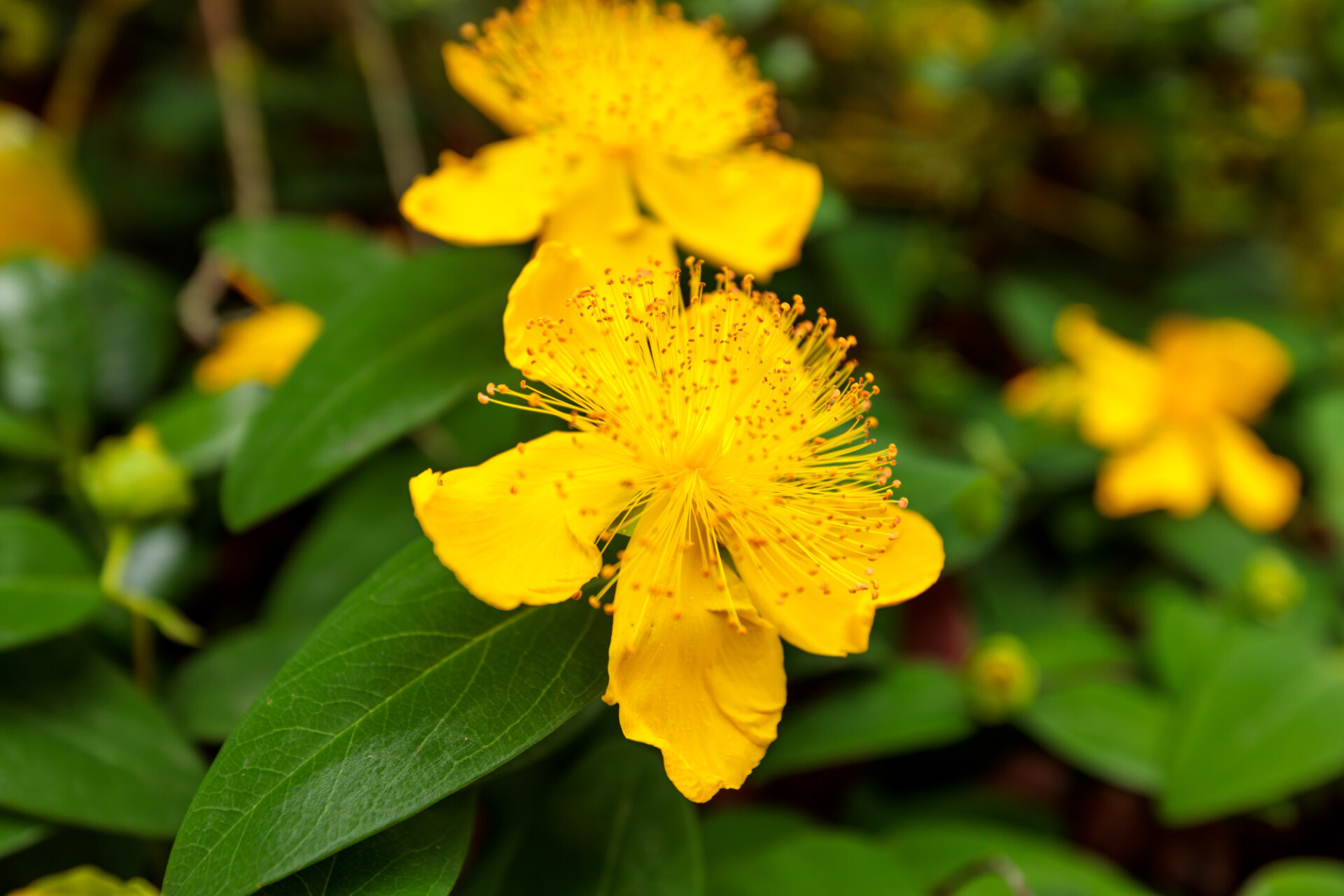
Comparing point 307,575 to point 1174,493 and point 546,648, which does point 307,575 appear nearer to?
point 546,648

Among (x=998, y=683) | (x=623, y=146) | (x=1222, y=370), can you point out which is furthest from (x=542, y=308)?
(x=1222, y=370)

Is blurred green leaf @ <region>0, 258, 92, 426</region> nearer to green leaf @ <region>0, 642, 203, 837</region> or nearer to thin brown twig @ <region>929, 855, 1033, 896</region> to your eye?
green leaf @ <region>0, 642, 203, 837</region>

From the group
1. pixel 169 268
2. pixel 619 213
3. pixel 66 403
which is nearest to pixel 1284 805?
pixel 619 213

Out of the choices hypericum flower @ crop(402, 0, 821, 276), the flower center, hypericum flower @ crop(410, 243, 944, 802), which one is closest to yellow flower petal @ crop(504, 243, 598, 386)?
hypericum flower @ crop(410, 243, 944, 802)

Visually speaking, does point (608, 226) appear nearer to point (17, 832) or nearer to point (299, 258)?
point (299, 258)

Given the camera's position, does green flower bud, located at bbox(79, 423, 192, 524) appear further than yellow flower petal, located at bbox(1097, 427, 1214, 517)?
No

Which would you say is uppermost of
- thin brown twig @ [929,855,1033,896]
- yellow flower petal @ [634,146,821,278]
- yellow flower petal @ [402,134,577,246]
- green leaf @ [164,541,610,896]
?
yellow flower petal @ [402,134,577,246]
